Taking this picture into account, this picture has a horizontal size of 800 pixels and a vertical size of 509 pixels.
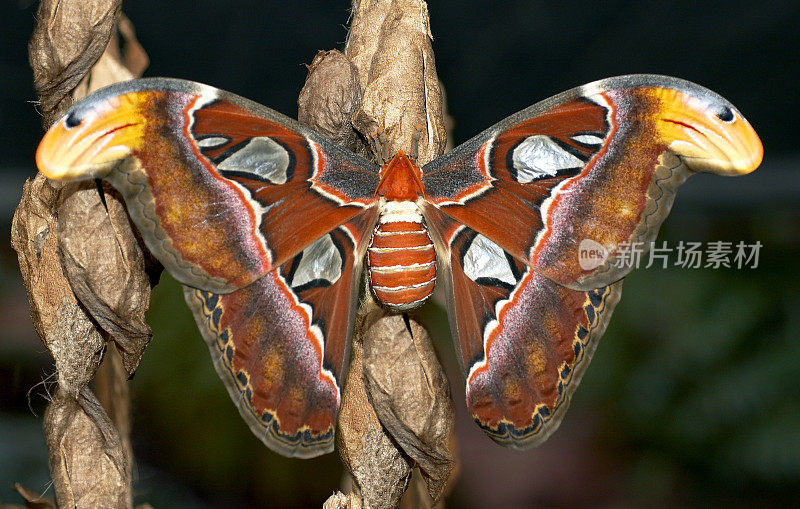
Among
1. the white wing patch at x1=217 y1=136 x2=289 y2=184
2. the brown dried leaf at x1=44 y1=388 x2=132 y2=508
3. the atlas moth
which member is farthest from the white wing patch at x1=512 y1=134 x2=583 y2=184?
the brown dried leaf at x1=44 y1=388 x2=132 y2=508

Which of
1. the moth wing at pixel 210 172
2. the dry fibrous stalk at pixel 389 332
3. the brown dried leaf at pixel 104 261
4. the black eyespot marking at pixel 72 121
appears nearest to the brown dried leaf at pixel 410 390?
the dry fibrous stalk at pixel 389 332

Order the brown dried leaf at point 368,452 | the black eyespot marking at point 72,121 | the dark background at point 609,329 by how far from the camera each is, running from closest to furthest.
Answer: the black eyespot marking at point 72,121 < the brown dried leaf at point 368,452 < the dark background at point 609,329

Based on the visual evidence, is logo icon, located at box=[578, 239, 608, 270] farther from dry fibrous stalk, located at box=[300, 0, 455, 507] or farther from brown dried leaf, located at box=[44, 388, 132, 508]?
brown dried leaf, located at box=[44, 388, 132, 508]

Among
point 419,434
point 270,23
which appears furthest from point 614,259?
point 270,23

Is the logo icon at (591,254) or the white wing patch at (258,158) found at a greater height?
the white wing patch at (258,158)

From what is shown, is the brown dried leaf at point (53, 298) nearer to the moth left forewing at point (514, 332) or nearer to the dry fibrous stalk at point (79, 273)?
the dry fibrous stalk at point (79, 273)

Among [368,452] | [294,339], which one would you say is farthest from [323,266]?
[368,452]

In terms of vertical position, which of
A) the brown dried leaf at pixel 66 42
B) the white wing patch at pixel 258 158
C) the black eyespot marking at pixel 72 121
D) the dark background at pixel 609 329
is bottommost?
the dark background at pixel 609 329

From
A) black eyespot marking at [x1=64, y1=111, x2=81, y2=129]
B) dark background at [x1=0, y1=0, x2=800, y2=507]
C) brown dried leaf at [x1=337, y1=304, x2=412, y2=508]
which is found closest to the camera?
black eyespot marking at [x1=64, y1=111, x2=81, y2=129]
